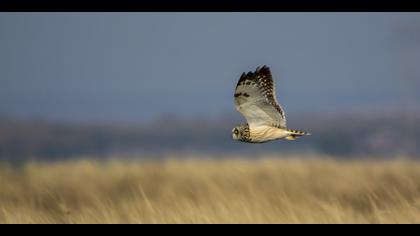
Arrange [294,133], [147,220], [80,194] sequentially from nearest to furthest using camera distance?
[147,220], [294,133], [80,194]

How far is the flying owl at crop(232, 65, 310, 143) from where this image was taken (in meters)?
10.1

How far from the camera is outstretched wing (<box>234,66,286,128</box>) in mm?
10077

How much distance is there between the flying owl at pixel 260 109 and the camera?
10.1m

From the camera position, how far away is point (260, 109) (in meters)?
10.4

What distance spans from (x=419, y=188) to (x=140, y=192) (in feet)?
9.19

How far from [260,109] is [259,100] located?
16 cm

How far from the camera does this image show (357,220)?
30.4ft

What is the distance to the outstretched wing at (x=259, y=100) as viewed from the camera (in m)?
10.1

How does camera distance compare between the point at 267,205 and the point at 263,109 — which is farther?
the point at 263,109

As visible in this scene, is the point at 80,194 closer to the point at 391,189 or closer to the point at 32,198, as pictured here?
the point at 32,198
